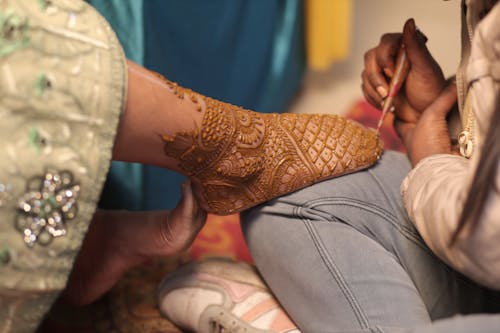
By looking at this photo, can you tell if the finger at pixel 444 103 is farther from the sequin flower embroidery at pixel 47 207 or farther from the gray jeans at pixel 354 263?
the sequin flower embroidery at pixel 47 207

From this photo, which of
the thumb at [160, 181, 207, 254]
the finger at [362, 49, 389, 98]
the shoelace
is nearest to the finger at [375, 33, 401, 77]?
the finger at [362, 49, 389, 98]

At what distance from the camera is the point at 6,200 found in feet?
1.80

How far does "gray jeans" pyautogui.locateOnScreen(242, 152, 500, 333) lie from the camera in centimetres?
70

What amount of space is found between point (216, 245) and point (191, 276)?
22 centimetres

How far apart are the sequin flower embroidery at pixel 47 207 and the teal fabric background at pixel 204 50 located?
38cm

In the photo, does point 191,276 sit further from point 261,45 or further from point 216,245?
point 261,45

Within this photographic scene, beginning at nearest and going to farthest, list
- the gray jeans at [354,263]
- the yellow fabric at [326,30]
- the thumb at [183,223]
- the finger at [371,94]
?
1. the gray jeans at [354,263]
2. the thumb at [183,223]
3. the finger at [371,94]
4. the yellow fabric at [326,30]

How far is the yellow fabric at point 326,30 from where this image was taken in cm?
141

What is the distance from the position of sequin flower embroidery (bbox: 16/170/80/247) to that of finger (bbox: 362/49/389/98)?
0.51m

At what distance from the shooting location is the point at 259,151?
772mm

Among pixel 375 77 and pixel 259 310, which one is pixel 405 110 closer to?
pixel 375 77

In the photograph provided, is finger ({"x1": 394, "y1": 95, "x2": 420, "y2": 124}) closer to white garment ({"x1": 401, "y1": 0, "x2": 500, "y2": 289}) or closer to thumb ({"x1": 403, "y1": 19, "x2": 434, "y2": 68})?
thumb ({"x1": 403, "y1": 19, "x2": 434, "y2": 68})

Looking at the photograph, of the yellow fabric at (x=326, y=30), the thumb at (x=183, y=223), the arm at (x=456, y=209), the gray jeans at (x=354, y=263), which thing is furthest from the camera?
the yellow fabric at (x=326, y=30)

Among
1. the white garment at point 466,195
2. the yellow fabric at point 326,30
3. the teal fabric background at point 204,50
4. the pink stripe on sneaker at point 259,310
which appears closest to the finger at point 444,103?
the white garment at point 466,195
